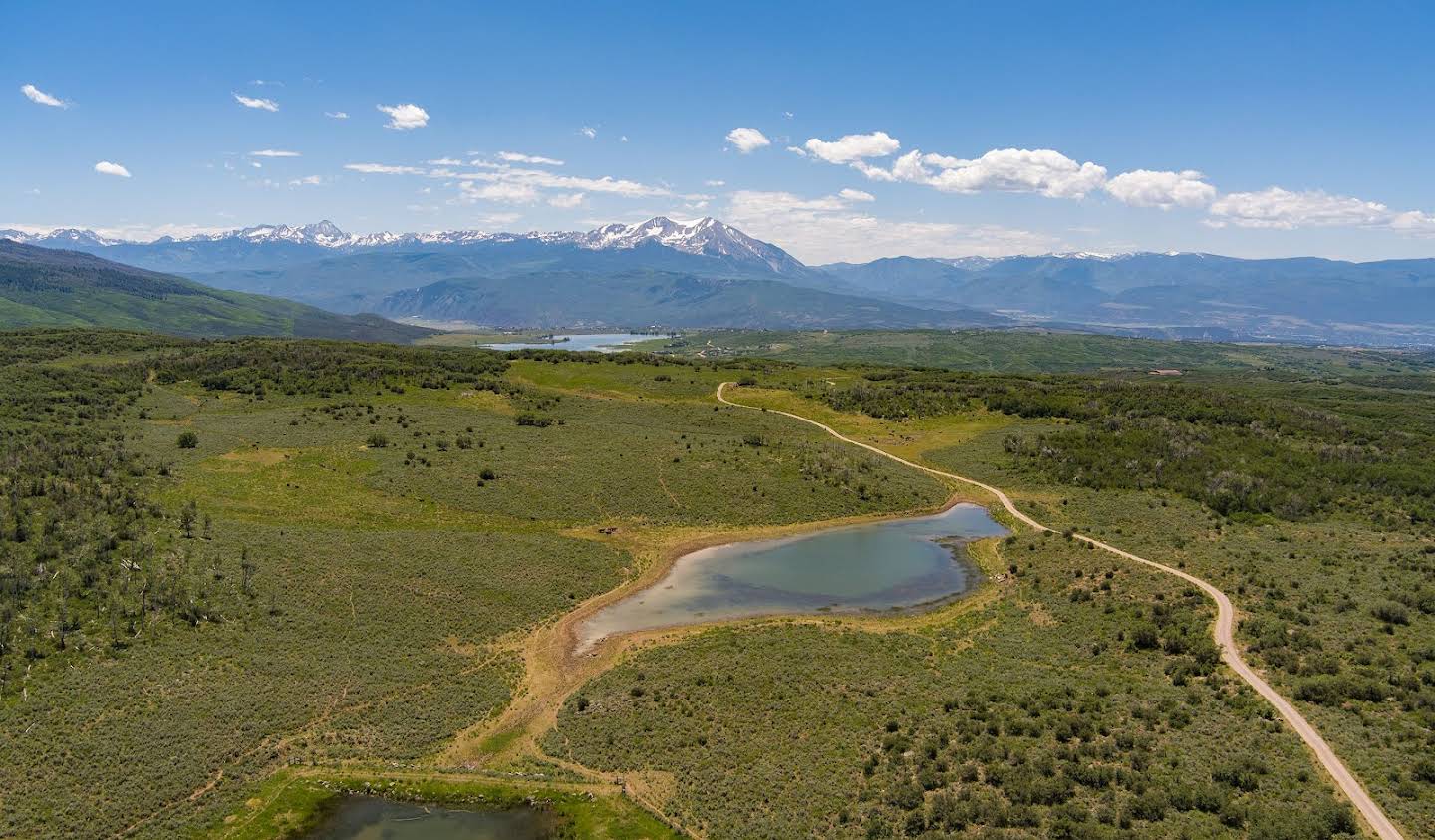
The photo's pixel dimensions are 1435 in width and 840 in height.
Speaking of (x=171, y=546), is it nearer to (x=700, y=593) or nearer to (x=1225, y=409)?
(x=700, y=593)

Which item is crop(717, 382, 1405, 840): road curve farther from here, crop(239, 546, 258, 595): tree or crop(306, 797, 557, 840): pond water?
crop(239, 546, 258, 595): tree

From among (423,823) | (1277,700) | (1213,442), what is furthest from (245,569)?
(1213,442)

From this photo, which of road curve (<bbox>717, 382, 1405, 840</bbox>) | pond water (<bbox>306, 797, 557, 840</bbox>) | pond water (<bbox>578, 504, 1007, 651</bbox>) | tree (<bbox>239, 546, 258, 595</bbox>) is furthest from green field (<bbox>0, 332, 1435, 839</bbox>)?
pond water (<bbox>578, 504, 1007, 651</bbox>)

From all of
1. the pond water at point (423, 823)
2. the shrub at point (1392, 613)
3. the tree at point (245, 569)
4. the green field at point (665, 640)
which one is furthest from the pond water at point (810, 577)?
the shrub at point (1392, 613)

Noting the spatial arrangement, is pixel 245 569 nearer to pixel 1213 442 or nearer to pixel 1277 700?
pixel 1277 700

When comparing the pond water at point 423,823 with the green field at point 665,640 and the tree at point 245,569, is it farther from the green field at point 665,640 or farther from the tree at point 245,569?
the tree at point 245,569

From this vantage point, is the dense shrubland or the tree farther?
the dense shrubland
